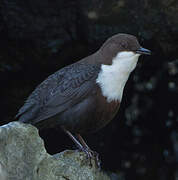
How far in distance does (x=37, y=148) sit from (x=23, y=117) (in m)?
1.48

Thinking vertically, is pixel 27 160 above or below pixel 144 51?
below

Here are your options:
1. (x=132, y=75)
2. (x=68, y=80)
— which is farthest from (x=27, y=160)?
(x=132, y=75)

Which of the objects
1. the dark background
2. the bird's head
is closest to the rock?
the bird's head

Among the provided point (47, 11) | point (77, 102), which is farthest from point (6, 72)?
point (77, 102)

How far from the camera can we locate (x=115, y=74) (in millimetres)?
4922

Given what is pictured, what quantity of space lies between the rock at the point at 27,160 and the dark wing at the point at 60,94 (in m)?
1.03

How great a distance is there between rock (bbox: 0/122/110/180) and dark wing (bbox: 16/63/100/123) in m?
1.03

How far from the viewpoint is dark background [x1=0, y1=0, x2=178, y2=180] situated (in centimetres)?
553

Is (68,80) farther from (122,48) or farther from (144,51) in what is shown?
(144,51)

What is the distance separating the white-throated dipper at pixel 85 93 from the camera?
487cm

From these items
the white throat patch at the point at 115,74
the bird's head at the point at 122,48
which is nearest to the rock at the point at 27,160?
the white throat patch at the point at 115,74

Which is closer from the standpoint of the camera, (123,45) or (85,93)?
(85,93)

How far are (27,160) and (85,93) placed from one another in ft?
5.23

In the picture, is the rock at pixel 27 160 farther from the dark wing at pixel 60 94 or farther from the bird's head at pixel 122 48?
the bird's head at pixel 122 48
